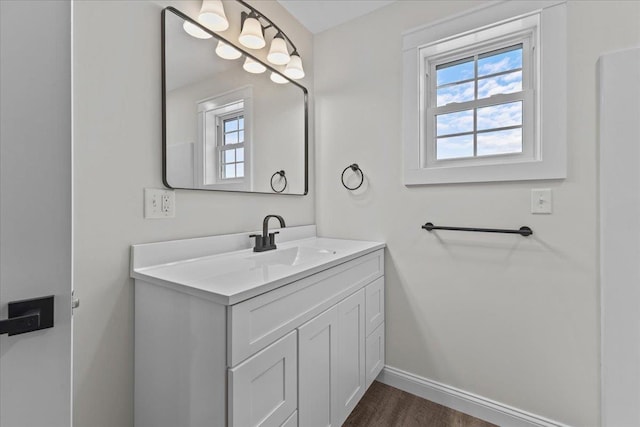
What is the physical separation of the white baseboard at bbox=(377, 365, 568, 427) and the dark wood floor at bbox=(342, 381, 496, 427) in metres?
0.03

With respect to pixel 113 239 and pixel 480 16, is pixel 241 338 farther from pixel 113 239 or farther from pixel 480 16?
pixel 480 16

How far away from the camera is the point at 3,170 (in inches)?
20.0

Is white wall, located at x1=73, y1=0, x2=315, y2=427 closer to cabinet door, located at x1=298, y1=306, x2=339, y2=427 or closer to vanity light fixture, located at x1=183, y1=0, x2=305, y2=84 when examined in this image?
vanity light fixture, located at x1=183, y1=0, x2=305, y2=84

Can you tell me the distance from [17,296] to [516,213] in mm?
1809

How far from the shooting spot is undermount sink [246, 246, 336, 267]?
1.52 meters

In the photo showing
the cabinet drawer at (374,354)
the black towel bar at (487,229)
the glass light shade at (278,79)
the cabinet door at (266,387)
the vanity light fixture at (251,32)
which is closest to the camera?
the cabinet door at (266,387)

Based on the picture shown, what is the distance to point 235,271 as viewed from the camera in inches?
46.1

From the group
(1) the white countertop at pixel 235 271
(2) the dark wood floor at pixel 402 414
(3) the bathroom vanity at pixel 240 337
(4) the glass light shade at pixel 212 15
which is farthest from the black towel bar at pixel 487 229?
(4) the glass light shade at pixel 212 15

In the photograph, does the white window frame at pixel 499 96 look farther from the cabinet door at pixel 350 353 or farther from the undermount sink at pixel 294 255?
the cabinet door at pixel 350 353

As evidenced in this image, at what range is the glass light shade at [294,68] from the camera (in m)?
1.87

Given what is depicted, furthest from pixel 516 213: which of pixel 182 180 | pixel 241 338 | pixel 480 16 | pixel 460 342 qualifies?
pixel 182 180

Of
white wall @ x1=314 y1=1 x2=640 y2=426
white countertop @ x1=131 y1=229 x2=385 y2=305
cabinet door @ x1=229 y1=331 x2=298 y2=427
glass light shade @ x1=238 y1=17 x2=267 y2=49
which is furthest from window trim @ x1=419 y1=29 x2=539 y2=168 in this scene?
cabinet door @ x1=229 y1=331 x2=298 y2=427

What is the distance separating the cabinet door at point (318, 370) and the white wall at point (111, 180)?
0.69 m

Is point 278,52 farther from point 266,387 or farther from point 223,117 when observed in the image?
point 266,387
